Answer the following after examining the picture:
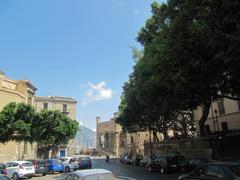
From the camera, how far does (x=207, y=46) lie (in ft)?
48.1

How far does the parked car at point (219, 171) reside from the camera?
10336 mm

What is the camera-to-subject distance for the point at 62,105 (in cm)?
7112

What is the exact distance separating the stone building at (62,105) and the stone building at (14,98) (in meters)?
14.0

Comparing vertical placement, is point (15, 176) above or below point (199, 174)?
below

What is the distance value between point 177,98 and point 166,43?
523 cm

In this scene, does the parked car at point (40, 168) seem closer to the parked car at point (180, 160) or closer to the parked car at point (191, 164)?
the parked car at point (180, 160)

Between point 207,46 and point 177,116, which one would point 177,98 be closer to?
point 207,46

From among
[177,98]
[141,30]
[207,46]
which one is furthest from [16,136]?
[207,46]

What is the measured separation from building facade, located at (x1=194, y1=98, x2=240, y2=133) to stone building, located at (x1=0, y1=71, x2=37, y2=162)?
27420 mm

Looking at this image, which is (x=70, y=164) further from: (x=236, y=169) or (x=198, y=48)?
(x=236, y=169)

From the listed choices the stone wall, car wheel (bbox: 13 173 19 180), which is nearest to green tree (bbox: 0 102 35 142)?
car wheel (bbox: 13 173 19 180)

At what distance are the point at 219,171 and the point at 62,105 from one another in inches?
2475

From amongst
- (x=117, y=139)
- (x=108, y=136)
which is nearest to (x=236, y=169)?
(x=117, y=139)

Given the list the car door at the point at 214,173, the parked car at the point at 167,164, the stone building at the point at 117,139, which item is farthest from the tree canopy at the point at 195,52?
the stone building at the point at 117,139
